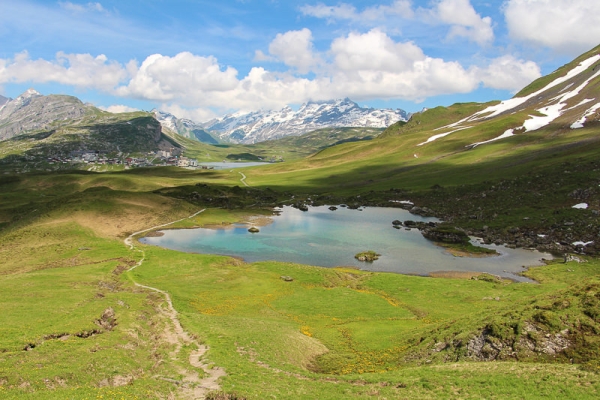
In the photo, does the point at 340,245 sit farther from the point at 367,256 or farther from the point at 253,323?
the point at 253,323

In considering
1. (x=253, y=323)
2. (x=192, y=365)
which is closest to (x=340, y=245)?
(x=253, y=323)

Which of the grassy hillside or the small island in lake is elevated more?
the grassy hillside

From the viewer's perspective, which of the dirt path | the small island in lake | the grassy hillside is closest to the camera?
the grassy hillside

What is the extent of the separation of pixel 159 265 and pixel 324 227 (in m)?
60.8

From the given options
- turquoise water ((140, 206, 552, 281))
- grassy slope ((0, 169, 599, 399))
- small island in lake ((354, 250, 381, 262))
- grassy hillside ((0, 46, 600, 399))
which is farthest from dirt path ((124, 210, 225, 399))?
small island in lake ((354, 250, 381, 262))

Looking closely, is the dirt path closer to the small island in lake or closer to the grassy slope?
the grassy slope

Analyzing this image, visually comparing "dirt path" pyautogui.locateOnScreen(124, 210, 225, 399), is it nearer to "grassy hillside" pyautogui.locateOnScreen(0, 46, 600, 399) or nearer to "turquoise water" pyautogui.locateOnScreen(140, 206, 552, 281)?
"grassy hillside" pyautogui.locateOnScreen(0, 46, 600, 399)

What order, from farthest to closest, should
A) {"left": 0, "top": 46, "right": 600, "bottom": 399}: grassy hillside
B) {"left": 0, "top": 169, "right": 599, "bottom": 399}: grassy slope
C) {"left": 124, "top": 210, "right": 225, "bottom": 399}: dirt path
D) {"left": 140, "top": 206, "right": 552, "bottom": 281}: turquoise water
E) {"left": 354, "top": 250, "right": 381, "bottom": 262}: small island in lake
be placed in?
{"left": 354, "top": 250, "right": 381, "bottom": 262}: small island in lake → {"left": 140, "top": 206, "right": 552, "bottom": 281}: turquoise water → {"left": 124, "top": 210, "right": 225, "bottom": 399}: dirt path → {"left": 0, "top": 46, "right": 600, "bottom": 399}: grassy hillside → {"left": 0, "top": 169, "right": 599, "bottom": 399}: grassy slope

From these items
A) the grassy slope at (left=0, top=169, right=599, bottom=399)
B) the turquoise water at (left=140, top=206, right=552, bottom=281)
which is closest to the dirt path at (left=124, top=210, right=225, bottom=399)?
the grassy slope at (left=0, top=169, right=599, bottom=399)

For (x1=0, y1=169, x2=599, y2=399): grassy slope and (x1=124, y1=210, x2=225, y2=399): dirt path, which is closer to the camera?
(x1=0, y1=169, x2=599, y2=399): grassy slope

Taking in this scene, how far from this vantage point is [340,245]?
333 ft

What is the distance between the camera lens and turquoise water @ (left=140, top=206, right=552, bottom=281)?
8331 centimetres

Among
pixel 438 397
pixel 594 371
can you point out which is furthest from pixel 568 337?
pixel 438 397

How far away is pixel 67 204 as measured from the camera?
109m
